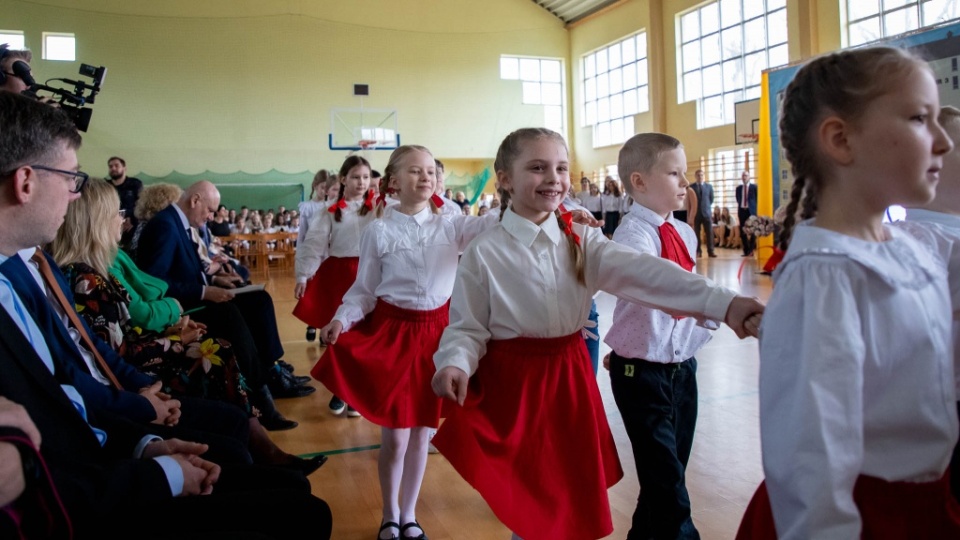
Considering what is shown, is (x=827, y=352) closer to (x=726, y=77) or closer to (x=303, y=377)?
(x=303, y=377)

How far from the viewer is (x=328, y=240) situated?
16.4 ft

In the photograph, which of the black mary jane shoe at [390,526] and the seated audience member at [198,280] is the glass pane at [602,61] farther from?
the black mary jane shoe at [390,526]

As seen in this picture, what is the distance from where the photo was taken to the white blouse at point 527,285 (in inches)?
72.1

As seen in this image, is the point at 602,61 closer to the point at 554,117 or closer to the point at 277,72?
the point at 554,117

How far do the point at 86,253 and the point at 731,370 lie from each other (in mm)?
4022

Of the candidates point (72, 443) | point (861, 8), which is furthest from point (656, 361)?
point (861, 8)

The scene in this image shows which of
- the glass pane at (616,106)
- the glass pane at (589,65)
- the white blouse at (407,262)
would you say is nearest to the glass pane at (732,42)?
the glass pane at (616,106)

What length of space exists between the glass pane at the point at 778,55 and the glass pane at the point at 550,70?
26.0 feet

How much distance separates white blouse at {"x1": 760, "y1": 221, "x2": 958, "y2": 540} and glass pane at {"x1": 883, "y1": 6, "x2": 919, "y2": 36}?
14.4 metres

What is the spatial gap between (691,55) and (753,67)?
2.13 m

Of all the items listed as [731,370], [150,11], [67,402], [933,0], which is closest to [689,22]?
[933,0]

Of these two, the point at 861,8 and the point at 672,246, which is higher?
the point at 861,8

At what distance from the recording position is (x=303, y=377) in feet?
16.8

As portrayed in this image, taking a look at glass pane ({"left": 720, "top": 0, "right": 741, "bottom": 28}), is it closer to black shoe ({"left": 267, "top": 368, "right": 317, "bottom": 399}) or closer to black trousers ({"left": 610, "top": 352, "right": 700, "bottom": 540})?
black shoe ({"left": 267, "top": 368, "right": 317, "bottom": 399})
